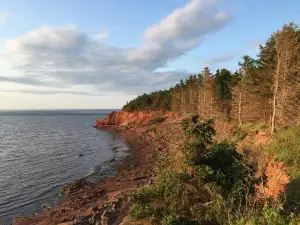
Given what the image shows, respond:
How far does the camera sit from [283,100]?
74.9 feet

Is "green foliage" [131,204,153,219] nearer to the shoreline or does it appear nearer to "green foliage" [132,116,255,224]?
"green foliage" [132,116,255,224]

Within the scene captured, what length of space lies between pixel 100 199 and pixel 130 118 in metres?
72.7

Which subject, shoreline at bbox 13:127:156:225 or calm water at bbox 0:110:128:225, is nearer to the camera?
shoreline at bbox 13:127:156:225

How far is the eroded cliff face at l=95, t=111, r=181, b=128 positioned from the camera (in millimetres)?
83062

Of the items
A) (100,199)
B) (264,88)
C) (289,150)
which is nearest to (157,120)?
(264,88)

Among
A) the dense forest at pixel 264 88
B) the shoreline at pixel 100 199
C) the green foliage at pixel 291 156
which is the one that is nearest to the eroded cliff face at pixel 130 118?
the dense forest at pixel 264 88

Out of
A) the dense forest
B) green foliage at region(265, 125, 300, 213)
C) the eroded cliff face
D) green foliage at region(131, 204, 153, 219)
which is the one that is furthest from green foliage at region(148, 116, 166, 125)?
green foliage at region(131, 204, 153, 219)

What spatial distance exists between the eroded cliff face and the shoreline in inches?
2023

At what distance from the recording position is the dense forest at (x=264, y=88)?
76.0 feet

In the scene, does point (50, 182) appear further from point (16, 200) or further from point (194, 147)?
point (194, 147)

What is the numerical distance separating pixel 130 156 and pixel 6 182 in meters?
17.6

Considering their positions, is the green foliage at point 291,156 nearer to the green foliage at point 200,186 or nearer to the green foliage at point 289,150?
the green foliage at point 289,150

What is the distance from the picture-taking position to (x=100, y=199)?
18016mm

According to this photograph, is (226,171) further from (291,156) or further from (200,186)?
(291,156)
